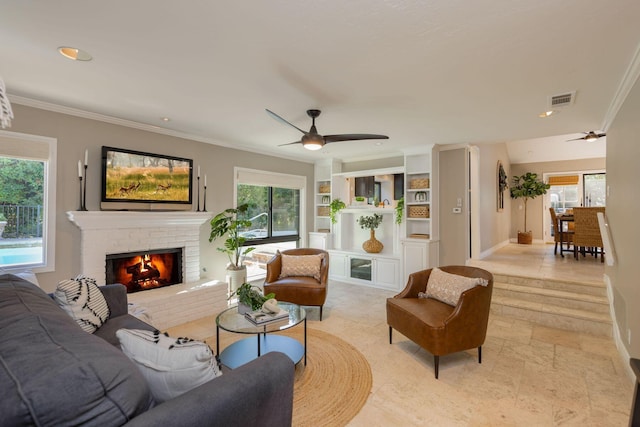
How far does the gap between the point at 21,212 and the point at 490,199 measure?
7937 mm

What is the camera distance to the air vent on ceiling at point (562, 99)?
9.48ft

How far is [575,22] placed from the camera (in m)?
1.79

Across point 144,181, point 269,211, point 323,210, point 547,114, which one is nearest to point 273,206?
point 269,211

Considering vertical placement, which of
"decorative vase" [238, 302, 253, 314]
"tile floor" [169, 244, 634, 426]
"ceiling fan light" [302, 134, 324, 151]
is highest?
"ceiling fan light" [302, 134, 324, 151]

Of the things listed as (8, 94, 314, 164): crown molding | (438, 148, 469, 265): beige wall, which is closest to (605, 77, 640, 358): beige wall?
(438, 148, 469, 265): beige wall

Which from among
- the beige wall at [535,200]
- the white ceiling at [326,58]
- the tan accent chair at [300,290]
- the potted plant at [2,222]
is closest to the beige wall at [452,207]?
the white ceiling at [326,58]

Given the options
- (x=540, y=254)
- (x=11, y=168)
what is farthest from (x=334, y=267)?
(x=11, y=168)

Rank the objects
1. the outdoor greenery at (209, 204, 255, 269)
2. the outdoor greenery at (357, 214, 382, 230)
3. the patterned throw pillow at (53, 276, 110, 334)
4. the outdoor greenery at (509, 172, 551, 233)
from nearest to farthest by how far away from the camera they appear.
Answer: the patterned throw pillow at (53, 276, 110, 334) → the outdoor greenery at (209, 204, 255, 269) → the outdoor greenery at (357, 214, 382, 230) → the outdoor greenery at (509, 172, 551, 233)

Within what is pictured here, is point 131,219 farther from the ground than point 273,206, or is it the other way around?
point 273,206

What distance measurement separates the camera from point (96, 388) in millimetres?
861

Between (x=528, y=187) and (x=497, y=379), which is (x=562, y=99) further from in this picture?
(x=528, y=187)

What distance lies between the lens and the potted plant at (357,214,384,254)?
18.7 ft

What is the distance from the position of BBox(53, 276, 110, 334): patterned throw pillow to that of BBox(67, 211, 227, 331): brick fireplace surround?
915 mm

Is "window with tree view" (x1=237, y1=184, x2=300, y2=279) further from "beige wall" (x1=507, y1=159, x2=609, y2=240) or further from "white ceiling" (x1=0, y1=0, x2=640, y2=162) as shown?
"beige wall" (x1=507, y1=159, x2=609, y2=240)
